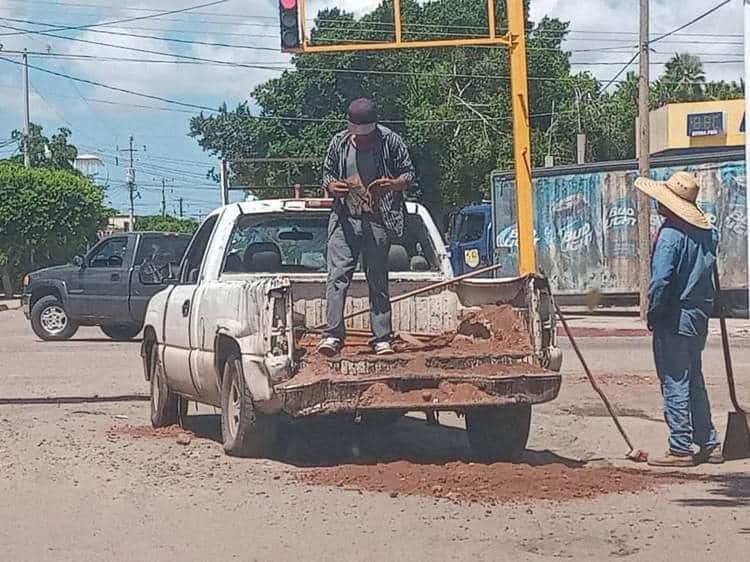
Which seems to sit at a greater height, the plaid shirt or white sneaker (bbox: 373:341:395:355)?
the plaid shirt

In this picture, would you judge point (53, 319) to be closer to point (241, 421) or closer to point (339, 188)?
point (241, 421)

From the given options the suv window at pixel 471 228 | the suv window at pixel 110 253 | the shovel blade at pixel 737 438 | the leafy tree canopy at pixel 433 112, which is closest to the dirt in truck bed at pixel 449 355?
the shovel blade at pixel 737 438

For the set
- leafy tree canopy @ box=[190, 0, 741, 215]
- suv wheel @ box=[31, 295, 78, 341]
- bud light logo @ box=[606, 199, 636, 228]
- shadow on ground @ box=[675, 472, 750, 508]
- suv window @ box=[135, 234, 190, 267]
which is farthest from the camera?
leafy tree canopy @ box=[190, 0, 741, 215]

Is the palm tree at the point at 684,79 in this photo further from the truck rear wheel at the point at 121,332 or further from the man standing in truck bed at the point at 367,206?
the man standing in truck bed at the point at 367,206

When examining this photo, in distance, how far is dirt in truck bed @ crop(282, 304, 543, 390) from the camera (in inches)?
352

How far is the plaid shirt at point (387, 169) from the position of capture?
9.63 m

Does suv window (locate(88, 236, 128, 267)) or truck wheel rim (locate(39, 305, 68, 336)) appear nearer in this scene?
suv window (locate(88, 236, 128, 267))

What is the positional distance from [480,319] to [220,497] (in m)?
2.51

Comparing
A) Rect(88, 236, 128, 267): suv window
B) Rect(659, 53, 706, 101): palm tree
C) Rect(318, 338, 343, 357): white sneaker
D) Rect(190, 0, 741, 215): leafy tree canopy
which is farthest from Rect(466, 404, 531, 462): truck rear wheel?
Rect(659, 53, 706, 101): palm tree

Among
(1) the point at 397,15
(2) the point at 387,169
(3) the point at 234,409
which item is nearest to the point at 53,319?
(1) the point at 397,15

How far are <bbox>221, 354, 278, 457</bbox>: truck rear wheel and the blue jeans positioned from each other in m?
2.75

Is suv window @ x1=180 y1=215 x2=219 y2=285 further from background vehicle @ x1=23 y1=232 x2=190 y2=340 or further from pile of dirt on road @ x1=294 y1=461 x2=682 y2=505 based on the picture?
background vehicle @ x1=23 y1=232 x2=190 y2=340

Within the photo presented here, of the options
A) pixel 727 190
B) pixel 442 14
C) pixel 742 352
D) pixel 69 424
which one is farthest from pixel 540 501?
pixel 442 14

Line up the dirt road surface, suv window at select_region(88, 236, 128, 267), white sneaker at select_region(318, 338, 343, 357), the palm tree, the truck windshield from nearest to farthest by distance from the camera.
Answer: the dirt road surface → white sneaker at select_region(318, 338, 343, 357) → the truck windshield → suv window at select_region(88, 236, 128, 267) → the palm tree
